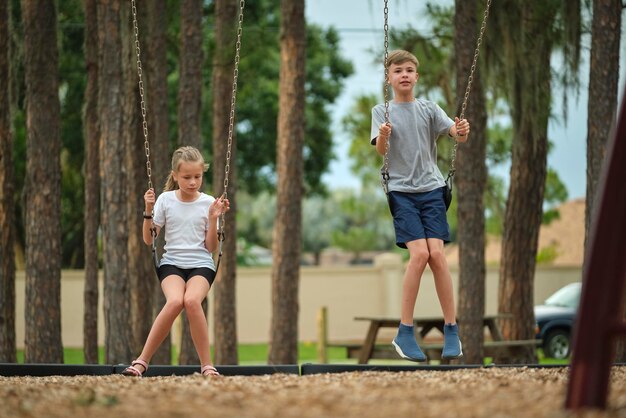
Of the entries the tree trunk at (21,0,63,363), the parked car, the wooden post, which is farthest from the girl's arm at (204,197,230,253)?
Answer: the parked car

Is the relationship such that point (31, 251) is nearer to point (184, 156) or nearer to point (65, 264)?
point (184, 156)

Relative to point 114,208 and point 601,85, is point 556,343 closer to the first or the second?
point 601,85

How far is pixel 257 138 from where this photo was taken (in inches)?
1150

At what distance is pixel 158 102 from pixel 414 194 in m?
7.05

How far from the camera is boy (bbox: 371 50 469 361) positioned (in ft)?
23.5

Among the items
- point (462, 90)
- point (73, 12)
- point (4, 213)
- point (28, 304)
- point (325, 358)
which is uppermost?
point (73, 12)

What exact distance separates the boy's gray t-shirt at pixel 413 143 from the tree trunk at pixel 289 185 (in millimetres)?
7143

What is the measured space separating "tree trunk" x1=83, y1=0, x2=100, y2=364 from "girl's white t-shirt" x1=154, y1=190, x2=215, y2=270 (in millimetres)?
7476

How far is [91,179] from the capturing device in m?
15.0

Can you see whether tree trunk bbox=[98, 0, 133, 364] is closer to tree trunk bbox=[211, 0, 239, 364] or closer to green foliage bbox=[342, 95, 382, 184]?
tree trunk bbox=[211, 0, 239, 364]

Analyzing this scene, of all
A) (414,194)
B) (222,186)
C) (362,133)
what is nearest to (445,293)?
(414,194)

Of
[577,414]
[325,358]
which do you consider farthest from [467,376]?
[325,358]

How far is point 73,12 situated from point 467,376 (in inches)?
445

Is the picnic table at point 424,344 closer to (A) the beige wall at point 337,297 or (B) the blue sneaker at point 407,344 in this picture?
(B) the blue sneaker at point 407,344
